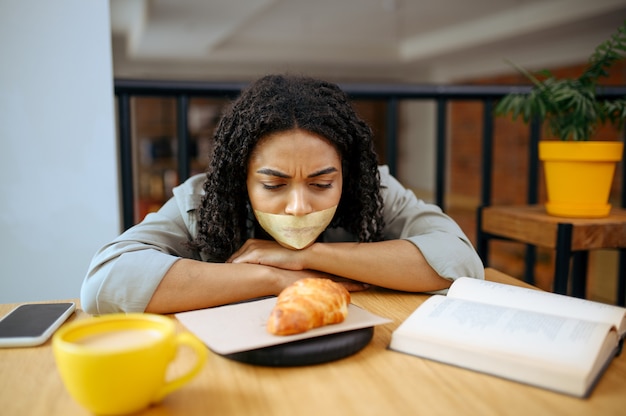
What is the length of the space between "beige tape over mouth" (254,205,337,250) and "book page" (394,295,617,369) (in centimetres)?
28

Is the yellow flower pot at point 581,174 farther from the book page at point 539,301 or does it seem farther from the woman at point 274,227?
the book page at point 539,301

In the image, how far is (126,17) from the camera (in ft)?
18.5

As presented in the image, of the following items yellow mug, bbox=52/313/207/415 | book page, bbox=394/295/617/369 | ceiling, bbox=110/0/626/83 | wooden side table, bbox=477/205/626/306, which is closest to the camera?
yellow mug, bbox=52/313/207/415

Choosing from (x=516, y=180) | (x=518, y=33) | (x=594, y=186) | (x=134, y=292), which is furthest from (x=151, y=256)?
(x=516, y=180)

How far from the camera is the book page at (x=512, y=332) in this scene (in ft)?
2.10

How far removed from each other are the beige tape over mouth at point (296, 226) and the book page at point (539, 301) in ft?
0.83

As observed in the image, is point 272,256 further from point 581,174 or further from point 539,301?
point 581,174

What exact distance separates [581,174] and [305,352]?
44.7 inches

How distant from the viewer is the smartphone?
754 mm

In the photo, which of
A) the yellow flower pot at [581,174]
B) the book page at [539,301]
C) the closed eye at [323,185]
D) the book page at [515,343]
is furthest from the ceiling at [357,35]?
the book page at [515,343]

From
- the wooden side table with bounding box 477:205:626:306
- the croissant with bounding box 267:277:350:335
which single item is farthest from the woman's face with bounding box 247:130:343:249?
the wooden side table with bounding box 477:205:626:306

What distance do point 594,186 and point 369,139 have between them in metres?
0.76

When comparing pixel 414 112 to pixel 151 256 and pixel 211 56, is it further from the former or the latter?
pixel 151 256

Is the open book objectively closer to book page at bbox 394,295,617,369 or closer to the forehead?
book page at bbox 394,295,617,369
